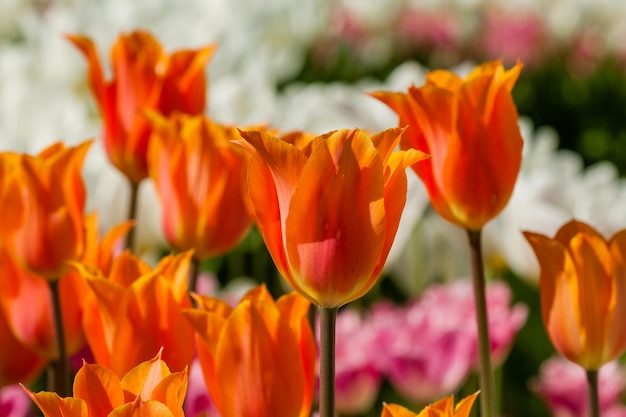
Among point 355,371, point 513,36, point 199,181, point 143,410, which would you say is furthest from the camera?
point 513,36

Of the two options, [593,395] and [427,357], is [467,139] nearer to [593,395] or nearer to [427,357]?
[593,395]

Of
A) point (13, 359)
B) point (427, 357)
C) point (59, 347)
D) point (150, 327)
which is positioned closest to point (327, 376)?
point (150, 327)

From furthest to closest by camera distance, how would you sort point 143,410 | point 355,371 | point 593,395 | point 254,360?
point 355,371
point 593,395
point 254,360
point 143,410

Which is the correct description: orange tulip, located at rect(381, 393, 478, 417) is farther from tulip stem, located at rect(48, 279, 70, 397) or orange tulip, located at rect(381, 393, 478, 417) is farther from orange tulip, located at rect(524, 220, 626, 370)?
tulip stem, located at rect(48, 279, 70, 397)

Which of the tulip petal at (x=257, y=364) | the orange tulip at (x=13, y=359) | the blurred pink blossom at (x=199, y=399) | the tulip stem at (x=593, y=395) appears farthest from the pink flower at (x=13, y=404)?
the tulip stem at (x=593, y=395)

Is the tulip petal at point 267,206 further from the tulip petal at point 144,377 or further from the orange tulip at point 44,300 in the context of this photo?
the orange tulip at point 44,300

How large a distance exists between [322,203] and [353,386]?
53 centimetres

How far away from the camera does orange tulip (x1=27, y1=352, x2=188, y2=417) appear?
49cm

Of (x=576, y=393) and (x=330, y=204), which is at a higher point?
(x=330, y=204)

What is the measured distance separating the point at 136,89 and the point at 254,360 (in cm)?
45

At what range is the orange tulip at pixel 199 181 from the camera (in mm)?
885

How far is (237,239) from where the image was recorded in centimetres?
92

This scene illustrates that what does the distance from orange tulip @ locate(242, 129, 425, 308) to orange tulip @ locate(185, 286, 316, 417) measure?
0.10 feet

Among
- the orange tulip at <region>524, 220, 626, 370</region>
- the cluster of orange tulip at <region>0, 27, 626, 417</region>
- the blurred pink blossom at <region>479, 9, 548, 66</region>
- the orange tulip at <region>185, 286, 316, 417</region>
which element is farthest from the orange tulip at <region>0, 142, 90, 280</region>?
the blurred pink blossom at <region>479, 9, 548, 66</region>
